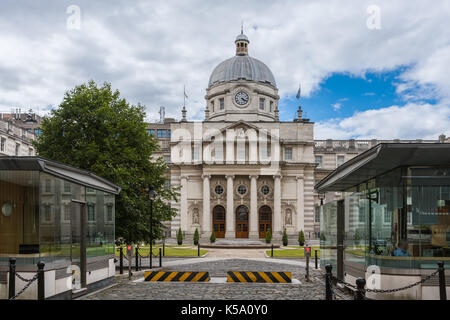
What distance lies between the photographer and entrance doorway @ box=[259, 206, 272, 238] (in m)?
59.1

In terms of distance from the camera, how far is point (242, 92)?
6600 centimetres

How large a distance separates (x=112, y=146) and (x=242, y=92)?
136ft

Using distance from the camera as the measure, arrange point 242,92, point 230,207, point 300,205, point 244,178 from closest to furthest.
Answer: point 230,207 → point 244,178 → point 300,205 → point 242,92

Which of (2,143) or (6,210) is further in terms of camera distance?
(2,143)

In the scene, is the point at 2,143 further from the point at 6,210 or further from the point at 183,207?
the point at 6,210

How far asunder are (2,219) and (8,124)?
155 ft

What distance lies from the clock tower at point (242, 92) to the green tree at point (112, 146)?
36.6 metres

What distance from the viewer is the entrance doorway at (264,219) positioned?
59062 millimetres

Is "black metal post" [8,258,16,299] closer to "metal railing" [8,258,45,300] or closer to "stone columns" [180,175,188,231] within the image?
"metal railing" [8,258,45,300]

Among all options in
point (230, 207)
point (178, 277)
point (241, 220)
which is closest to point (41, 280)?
point (178, 277)

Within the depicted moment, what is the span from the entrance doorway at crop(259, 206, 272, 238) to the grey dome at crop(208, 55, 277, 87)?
19674mm

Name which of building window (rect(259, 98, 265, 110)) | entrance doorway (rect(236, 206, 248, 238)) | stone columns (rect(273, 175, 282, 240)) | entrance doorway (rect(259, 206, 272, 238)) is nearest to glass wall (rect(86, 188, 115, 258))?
stone columns (rect(273, 175, 282, 240))

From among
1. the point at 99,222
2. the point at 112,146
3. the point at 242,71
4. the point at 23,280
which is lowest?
the point at 23,280

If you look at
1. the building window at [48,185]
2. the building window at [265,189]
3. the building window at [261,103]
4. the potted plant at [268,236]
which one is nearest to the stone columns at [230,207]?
the building window at [265,189]
